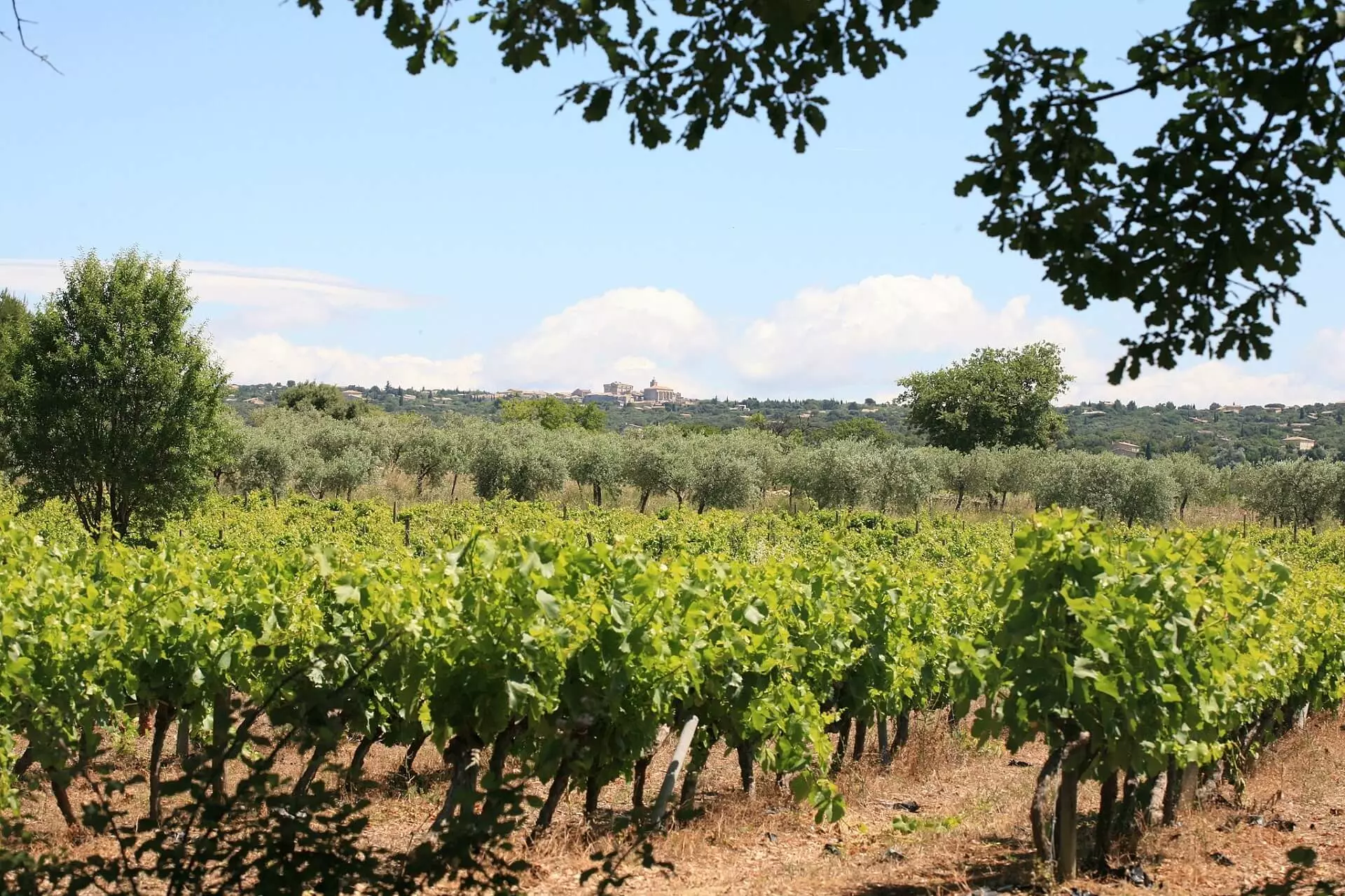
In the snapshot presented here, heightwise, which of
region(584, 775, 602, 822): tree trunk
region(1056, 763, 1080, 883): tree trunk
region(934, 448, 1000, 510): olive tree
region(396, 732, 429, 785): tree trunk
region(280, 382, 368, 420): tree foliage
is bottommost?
region(396, 732, 429, 785): tree trunk

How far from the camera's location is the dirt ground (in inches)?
255

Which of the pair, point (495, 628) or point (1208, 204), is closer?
point (1208, 204)

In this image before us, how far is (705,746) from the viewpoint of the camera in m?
8.16

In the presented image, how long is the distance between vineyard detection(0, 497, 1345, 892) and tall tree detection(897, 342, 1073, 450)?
216ft

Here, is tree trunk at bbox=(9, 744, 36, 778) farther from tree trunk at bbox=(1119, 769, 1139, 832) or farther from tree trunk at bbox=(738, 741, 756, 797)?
tree trunk at bbox=(1119, 769, 1139, 832)

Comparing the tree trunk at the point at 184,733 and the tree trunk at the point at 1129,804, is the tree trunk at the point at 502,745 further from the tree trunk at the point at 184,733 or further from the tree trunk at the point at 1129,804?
the tree trunk at the point at 1129,804

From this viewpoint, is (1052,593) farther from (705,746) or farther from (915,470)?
(915,470)

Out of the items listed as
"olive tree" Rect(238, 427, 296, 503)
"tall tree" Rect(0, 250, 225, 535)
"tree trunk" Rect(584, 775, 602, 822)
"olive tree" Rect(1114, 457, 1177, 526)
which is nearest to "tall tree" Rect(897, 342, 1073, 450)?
"olive tree" Rect(1114, 457, 1177, 526)

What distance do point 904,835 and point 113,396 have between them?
1938cm

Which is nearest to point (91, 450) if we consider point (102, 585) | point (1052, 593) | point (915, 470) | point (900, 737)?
point (102, 585)

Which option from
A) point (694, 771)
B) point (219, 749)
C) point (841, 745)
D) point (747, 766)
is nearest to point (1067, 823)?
point (694, 771)

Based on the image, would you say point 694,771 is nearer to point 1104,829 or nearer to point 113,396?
point 1104,829

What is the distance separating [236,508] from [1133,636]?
2989cm

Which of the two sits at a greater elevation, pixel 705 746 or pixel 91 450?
pixel 91 450
